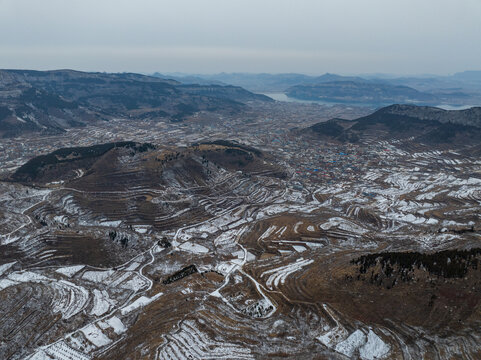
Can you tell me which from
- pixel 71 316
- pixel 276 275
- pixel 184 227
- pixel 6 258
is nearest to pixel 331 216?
pixel 276 275

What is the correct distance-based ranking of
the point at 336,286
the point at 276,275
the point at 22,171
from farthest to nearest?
the point at 22,171 → the point at 276,275 → the point at 336,286

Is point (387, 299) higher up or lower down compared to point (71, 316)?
higher up

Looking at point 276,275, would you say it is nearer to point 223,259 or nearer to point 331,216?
point 223,259

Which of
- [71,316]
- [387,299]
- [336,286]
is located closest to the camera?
[387,299]

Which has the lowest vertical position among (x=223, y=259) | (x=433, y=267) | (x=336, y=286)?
(x=223, y=259)

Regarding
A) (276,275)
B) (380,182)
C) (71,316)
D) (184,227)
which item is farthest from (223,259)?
(380,182)

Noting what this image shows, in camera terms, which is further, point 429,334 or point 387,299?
point 387,299
